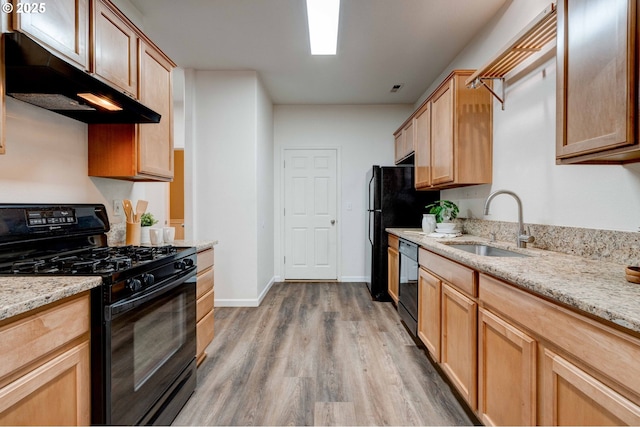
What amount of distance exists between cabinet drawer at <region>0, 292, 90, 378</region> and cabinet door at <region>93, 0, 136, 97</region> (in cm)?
122

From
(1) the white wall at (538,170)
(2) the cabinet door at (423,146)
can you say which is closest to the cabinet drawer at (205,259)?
(2) the cabinet door at (423,146)

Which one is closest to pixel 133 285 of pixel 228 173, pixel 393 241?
pixel 228 173

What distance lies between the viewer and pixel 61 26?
1.34 meters

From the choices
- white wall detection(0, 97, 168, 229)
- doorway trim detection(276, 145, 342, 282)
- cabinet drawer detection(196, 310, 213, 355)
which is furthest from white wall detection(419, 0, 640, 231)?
white wall detection(0, 97, 168, 229)

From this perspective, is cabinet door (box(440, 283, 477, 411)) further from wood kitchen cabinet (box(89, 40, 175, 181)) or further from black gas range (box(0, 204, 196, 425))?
wood kitchen cabinet (box(89, 40, 175, 181))

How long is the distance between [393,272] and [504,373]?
2094 millimetres

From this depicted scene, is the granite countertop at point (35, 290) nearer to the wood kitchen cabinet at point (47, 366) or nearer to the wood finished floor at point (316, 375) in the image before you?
the wood kitchen cabinet at point (47, 366)

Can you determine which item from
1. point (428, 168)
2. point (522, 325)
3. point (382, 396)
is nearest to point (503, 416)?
point (522, 325)

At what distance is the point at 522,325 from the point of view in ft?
3.72

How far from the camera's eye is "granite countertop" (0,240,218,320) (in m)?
0.81

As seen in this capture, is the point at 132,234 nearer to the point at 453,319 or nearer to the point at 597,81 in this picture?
the point at 453,319

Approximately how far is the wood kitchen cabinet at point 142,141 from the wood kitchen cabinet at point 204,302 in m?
0.68

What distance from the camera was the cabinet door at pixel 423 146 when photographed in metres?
2.90

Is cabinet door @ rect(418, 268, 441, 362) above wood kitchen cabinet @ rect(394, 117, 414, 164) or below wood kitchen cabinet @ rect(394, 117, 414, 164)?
below
